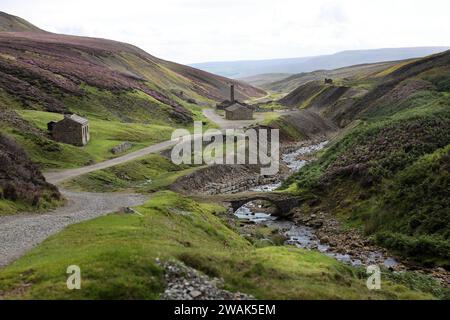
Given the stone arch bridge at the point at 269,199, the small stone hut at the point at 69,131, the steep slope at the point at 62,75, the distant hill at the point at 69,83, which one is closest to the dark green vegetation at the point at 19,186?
the stone arch bridge at the point at 269,199

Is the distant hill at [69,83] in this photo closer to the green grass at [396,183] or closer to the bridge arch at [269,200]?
the bridge arch at [269,200]

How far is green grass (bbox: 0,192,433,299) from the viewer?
22984mm

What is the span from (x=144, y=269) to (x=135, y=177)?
5141cm

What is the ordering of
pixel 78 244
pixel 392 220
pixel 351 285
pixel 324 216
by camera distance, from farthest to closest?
pixel 324 216, pixel 392 220, pixel 78 244, pixel 351 285

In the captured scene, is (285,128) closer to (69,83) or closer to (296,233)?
(69,83)

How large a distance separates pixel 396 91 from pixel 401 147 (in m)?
68.0

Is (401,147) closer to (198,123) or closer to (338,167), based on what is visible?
(338,167)

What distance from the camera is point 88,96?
120625 mm

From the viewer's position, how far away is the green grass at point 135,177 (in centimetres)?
6469

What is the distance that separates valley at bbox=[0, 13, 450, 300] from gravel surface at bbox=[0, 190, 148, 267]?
0.19 metres

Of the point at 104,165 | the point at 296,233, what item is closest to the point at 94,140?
the point at 104,165

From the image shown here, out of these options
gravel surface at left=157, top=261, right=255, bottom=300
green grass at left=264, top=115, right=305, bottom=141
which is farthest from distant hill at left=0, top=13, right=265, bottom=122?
gravel surface at left=157, top=261, right=255, bottom=300

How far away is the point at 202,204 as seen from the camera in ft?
205
